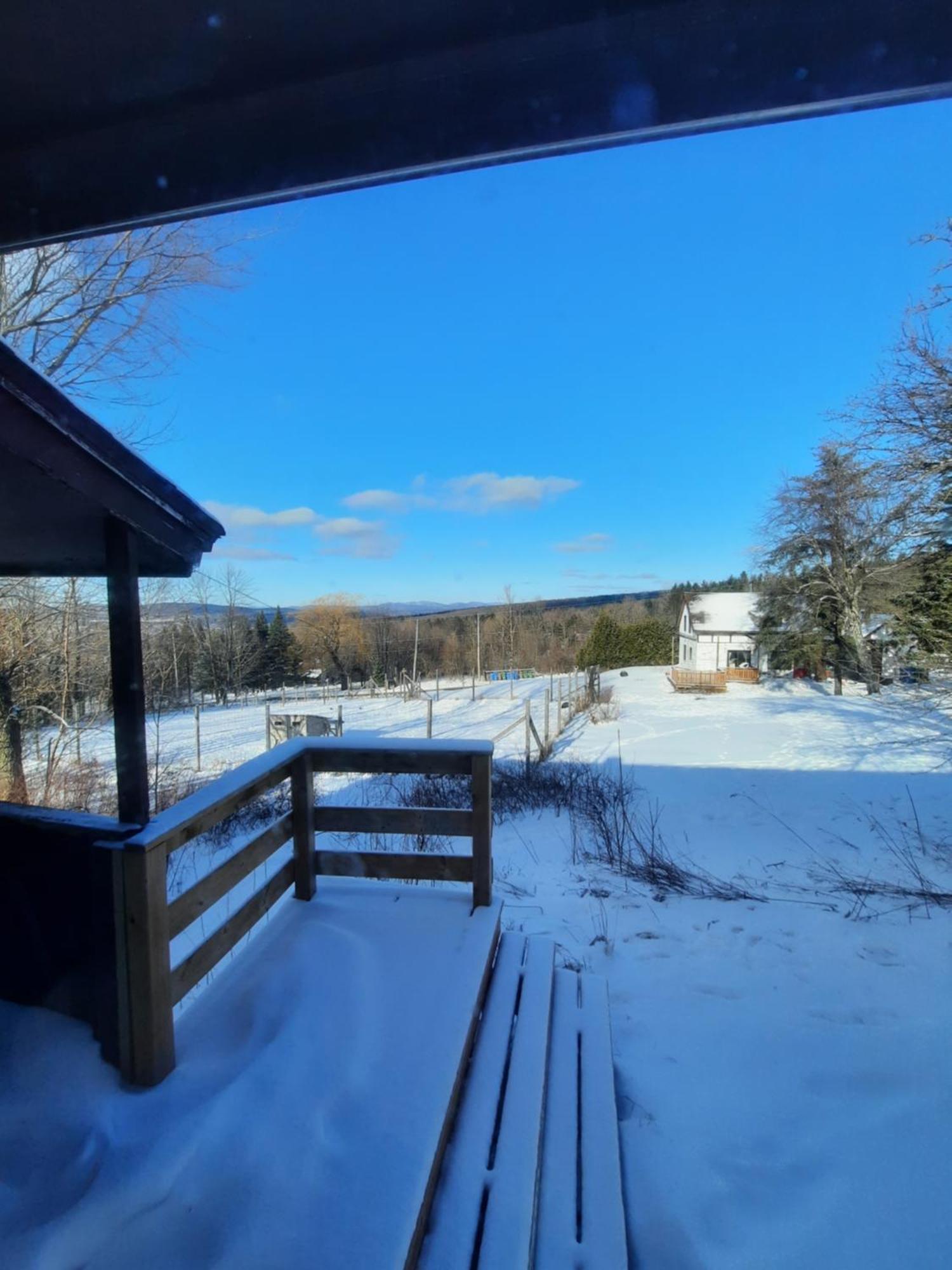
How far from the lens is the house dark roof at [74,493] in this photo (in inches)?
57.1

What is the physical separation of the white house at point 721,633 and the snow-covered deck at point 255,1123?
3169 centimetres

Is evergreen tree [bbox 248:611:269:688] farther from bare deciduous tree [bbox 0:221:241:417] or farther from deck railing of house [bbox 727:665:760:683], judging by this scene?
deck railing of house [bbox 727:665:760:683]

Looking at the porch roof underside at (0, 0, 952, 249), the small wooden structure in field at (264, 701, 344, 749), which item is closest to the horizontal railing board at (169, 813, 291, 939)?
the porch roof underside at (0, 0, 952, 249)

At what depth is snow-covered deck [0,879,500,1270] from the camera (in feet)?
4.38

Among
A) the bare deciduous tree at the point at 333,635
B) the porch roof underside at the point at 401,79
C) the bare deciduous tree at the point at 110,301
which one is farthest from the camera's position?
the bare deciduous tree at the point at 333,635

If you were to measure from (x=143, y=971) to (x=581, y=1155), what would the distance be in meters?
1.44

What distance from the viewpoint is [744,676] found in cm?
2725

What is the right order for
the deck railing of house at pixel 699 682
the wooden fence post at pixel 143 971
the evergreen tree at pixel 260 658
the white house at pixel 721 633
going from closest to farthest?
the wooden fence post at pixel 143 971, the deck railing of house at pixel 699 682, the evergreen tree at pixel 260 658, the white house at pixel 721 633

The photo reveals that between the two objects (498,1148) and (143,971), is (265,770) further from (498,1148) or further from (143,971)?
(498,1148)

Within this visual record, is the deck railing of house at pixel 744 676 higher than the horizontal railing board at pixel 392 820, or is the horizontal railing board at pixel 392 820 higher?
the horizontal railing board at pixel 392 820

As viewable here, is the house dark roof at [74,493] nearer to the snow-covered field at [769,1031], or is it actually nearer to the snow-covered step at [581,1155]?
the snow-covered field at [769,1031]

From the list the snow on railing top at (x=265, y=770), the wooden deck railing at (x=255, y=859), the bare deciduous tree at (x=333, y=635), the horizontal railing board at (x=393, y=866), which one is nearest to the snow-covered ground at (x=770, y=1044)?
the horizontal railing board at (x=393, y=866)

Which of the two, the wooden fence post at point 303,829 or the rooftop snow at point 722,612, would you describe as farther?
the rooftop snow at point 722,612

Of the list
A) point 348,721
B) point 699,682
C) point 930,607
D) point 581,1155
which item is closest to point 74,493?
point 581,1155
